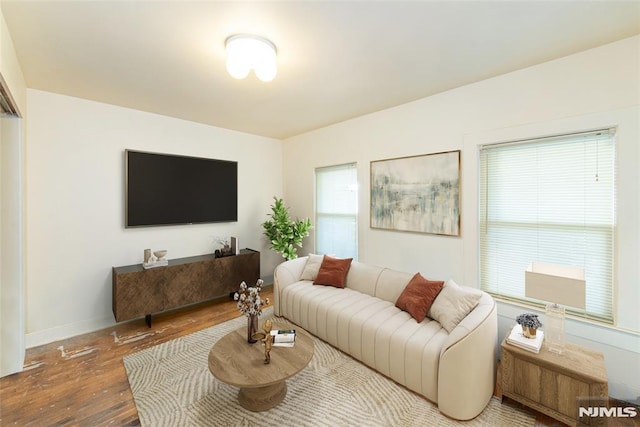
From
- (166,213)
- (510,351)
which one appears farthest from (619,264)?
(166,213)

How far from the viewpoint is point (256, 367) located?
5.90ft

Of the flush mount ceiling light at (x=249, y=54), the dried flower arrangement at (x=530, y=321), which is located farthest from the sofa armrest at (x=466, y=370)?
the flush mount ceiling light at (x=249, y=54)

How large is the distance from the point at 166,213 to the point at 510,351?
4009mm

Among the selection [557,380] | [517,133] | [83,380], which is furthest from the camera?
[517,133]

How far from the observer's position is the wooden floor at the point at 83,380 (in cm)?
181

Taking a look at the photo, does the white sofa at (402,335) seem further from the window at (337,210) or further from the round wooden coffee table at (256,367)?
the window at (337,210)

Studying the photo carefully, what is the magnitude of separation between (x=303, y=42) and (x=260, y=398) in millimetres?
2634

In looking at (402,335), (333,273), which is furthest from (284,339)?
(333,273)

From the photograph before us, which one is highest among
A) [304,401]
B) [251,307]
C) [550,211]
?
[550,211]

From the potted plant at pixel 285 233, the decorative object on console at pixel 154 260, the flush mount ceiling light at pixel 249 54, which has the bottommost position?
the decorative object on console at pixel 154 260

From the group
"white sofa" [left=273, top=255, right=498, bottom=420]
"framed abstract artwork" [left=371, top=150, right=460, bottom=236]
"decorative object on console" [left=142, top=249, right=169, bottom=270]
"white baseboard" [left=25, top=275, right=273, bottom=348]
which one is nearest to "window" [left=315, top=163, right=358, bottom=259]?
"framed abstract artwork" [left=371, top=150, right=460, bottom=236]

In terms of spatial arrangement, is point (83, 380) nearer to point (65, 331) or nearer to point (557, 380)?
point (65, 331)

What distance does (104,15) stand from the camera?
165cm

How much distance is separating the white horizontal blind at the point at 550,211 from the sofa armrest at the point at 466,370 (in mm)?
934
